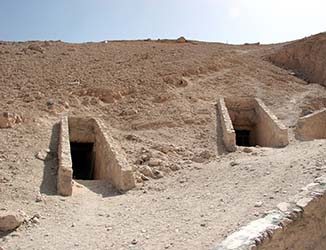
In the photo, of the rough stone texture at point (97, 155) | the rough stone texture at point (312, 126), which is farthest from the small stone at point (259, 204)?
the rough stone texture at point (312, 126)

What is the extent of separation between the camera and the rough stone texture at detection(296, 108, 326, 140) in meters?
12.2

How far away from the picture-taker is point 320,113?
1304 cm

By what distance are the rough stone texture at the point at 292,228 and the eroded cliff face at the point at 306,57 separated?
13154 mm

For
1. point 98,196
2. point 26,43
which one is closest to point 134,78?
point 98,196

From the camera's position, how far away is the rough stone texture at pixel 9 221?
6.27 metres

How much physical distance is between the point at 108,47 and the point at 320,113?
1013 cm

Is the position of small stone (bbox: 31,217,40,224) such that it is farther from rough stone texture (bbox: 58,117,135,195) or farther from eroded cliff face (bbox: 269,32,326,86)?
eroded cliff face (bbox: 269,32,326,86)

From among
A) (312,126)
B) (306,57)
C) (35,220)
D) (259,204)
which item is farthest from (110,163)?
(306,57)

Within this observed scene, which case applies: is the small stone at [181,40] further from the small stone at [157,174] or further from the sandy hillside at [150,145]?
the small stone at [157,174]

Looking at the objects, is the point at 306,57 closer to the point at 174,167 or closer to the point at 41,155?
the point at 174,167

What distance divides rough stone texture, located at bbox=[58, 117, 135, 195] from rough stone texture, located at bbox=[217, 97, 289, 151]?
3.08 m

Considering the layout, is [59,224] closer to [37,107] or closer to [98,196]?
[98,196]

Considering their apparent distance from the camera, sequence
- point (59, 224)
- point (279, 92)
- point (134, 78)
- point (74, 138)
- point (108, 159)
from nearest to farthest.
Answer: point (59, 224), point (108, 159), point (74, 138), point (134, 78), point (279, 92)

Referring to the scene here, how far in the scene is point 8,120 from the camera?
33.5 feet
